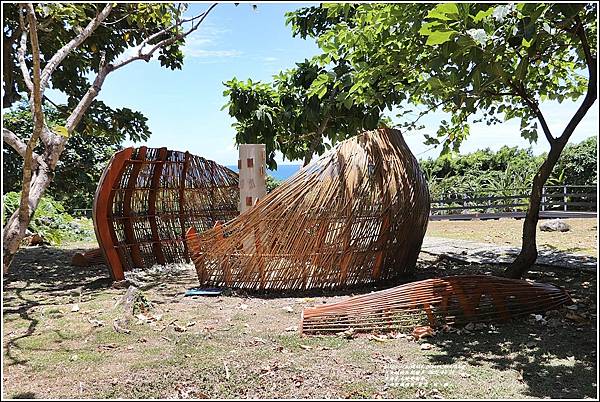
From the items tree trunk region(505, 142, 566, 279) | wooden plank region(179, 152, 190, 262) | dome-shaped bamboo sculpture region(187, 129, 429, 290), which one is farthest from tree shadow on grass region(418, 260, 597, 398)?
wooden plank region(179, 152, 190, 262)

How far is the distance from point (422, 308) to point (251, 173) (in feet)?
13.2

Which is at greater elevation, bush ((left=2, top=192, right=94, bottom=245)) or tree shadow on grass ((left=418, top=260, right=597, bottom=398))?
bush ((left=2, top=192, right=94, bottom=245))

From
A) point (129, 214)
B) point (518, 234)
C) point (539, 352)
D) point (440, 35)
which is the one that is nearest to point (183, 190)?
point (129, 214)

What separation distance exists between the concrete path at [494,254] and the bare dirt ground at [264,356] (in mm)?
2184

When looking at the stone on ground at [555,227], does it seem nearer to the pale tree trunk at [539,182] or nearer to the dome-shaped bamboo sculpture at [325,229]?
the pale tree trunk at [539,182]

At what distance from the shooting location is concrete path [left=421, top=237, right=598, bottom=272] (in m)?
8.94

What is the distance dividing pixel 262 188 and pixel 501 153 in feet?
58.0

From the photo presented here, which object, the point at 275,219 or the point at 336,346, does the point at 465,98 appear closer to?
the point at 336,346

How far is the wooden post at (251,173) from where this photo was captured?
27.9 feet

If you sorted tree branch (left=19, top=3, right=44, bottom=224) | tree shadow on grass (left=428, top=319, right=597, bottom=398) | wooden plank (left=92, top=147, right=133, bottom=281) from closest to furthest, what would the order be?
1. tree branch (left=19, top=3, right=44, bottom=224)
2. tree shadow on grass (left=428, top=319, right=597, bottom=398)
3. wooden plank (left=92, top=147, right=133, bottom=281)

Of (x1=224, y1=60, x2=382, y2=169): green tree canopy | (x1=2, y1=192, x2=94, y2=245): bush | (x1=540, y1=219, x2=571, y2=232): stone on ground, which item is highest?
(x1=224, y1=60, x2=382, y2=169): green tree canopy

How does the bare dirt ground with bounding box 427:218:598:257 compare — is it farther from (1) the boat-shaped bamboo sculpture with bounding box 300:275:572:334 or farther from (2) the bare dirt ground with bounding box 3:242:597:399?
(1) the boat-shaped bamboo sculpture with bounding box 300:275:572:334

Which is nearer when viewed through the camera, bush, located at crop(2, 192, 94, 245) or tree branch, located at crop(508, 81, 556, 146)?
tree branch, located at crop(508, 81, 556, 146)

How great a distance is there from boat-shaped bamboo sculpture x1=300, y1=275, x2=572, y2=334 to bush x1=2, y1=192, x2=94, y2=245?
10254mm
